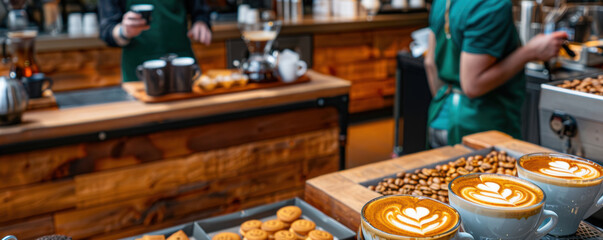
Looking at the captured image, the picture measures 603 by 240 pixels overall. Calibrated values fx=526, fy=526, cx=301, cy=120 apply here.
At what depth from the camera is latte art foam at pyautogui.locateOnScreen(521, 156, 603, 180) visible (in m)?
0.97

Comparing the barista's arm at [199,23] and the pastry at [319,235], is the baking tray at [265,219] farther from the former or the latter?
the barista's arm at [199,23]

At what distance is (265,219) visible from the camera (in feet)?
4.48

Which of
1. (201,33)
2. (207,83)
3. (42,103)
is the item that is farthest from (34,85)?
(201,33)

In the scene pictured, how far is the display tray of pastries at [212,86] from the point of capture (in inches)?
88.5

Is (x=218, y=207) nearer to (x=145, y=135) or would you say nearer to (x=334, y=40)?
(x=145, y=135)

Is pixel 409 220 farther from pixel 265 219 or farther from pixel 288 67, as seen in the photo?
pixel 288 67

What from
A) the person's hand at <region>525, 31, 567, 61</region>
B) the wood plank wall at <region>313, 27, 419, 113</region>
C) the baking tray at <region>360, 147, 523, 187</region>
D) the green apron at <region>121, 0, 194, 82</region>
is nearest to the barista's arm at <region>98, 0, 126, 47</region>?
the green apron at <region>121, 0, 194, 82</region>

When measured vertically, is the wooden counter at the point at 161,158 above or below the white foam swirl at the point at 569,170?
below

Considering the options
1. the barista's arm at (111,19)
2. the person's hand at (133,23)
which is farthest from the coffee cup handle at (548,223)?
the barista's arm at (111,19)

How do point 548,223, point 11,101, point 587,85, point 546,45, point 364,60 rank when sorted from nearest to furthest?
point 548,223, point 587,85, point 546,45, point 11,101, point 364,60

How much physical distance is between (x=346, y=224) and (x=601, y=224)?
0.56 meters

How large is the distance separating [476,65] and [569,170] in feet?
2.70

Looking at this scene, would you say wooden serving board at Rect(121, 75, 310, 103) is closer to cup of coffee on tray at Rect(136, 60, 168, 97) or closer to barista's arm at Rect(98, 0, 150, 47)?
cup of coffee on tray at Rect(136, 60, 168, 97)

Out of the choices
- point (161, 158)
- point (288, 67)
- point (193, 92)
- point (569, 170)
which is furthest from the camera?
point (288, 67)
